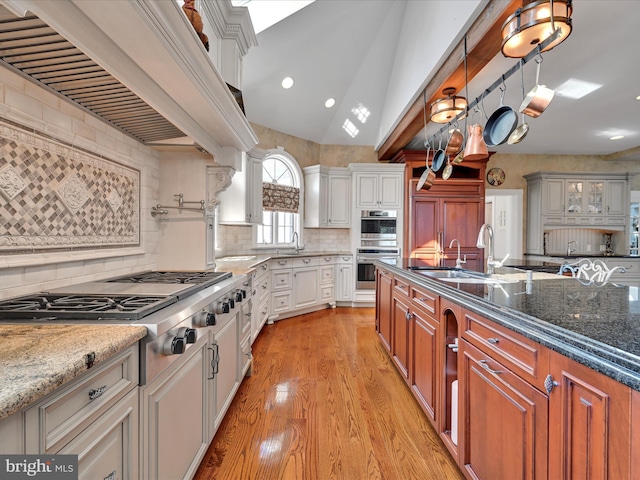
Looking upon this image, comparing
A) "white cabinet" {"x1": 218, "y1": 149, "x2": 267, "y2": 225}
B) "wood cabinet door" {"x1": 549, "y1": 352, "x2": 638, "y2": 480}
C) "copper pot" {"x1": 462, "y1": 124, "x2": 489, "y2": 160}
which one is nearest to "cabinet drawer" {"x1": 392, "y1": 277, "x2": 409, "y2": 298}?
"copper pot" {"x1": 462, "y1": 124, "x2": 489, "y2": 160}

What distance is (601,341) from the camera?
768 millimetres

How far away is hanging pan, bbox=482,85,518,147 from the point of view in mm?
2087

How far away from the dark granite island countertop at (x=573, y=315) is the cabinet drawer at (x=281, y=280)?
9.01 feet

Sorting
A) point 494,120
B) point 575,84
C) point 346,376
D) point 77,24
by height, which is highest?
point 575,84

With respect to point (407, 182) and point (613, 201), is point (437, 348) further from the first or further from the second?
point (613, 201)

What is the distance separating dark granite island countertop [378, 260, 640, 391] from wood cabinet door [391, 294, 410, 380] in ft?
2.50

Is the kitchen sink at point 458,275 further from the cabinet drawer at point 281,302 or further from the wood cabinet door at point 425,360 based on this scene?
the cabinet drawer at point 281,302

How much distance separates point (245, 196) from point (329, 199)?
176 cm

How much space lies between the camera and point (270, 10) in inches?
140

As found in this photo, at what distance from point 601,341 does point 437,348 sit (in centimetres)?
111

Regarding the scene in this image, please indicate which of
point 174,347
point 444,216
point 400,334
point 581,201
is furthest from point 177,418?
point 581,201

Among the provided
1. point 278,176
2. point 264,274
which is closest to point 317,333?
point 264,274

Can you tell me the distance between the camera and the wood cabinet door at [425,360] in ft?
6.07

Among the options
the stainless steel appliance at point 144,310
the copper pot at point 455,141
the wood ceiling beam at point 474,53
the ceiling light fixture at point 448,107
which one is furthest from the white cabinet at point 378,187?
the stainless steel appliance at point 144,310
